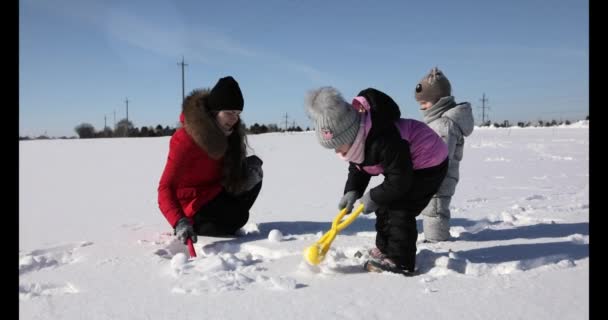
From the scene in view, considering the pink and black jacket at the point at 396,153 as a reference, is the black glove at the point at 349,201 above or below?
below

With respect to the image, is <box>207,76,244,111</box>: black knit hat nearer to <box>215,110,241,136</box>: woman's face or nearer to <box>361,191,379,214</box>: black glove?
<box>215,110,241,136</box>: woman's face

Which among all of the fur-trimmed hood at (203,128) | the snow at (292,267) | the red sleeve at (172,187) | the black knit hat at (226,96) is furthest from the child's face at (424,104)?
the red sleeve at (172,187)

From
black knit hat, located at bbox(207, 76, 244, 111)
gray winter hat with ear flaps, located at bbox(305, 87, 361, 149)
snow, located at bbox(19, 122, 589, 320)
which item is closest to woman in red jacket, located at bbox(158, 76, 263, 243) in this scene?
black knit hat, located at bbox(207, 76, 244, 111)

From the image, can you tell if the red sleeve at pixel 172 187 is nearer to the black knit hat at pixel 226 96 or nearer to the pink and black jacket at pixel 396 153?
the black knit hat at pixel 226 96

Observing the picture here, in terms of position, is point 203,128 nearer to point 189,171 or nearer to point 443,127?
point 189,171

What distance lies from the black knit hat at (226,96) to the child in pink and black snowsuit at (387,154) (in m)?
0.72

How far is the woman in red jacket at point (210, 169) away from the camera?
2.46 meters

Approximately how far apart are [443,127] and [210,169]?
1353mm

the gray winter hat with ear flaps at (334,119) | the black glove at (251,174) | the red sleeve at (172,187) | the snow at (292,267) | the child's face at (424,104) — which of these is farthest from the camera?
the black glove at (251,174)

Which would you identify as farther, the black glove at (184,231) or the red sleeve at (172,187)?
the red sleeve at (172,187)

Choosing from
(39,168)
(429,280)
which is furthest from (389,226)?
(39,168)

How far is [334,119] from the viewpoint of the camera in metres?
1.78

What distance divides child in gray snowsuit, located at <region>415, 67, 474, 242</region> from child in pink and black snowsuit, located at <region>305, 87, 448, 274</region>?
14.6 inches
